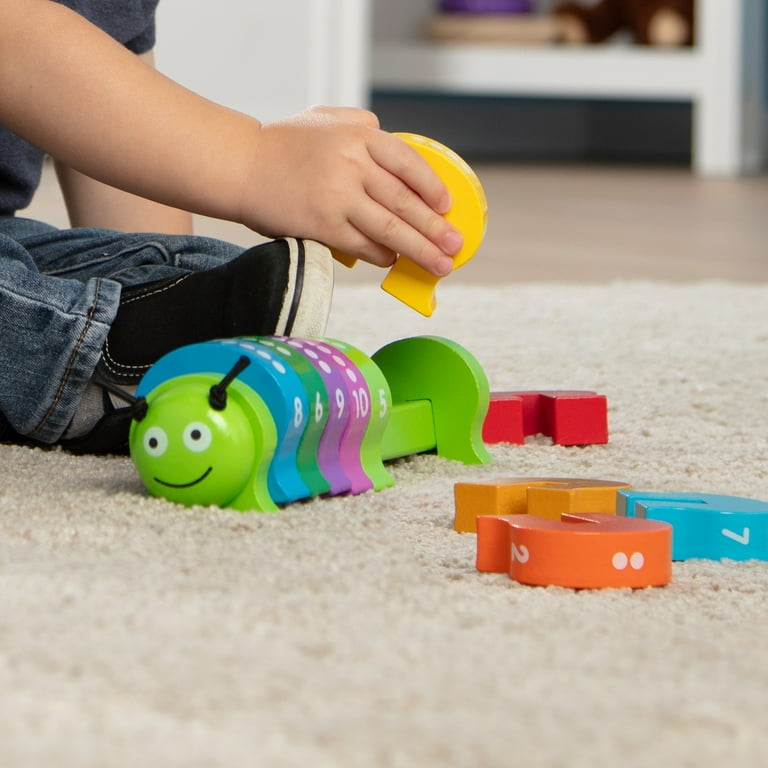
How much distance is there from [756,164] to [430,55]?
821mm

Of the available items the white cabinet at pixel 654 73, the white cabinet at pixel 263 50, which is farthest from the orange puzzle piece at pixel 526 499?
the white cabinet at pixel 654 73

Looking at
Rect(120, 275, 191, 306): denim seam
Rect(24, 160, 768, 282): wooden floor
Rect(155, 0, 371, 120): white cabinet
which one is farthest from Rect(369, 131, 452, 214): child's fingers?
Rect(155, 0, 371, 120): white cabinet

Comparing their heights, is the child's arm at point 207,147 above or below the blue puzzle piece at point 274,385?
above

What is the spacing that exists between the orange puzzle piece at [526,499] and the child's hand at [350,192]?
0.15 meters

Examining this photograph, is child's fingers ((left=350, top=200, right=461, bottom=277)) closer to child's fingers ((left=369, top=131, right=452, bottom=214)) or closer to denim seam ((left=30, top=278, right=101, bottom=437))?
child's fingers ((left=369, top=131, right=452, bottom=214))

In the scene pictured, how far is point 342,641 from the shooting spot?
369 millimetres

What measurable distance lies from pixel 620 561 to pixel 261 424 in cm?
15

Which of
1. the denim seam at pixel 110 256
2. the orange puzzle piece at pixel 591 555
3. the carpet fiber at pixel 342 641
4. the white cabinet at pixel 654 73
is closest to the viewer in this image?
the carpet fiber at pixel 342 641

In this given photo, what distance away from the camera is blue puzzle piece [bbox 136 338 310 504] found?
0.52 meters

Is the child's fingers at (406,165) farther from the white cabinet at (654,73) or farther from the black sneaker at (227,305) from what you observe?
the white cabinet at (654,73)

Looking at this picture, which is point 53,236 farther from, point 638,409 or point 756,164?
point 756,164

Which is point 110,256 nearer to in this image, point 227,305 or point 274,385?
point 227,305

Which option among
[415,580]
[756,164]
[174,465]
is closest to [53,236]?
[174,465]

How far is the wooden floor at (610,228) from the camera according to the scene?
60.0 inches
